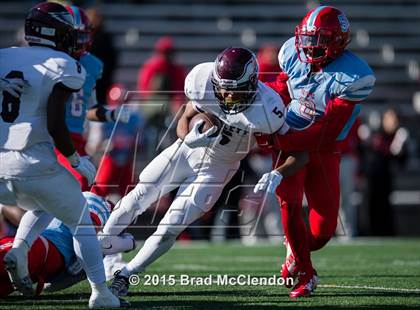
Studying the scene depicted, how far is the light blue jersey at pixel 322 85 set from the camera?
5016 mm

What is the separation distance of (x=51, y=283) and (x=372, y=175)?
6.38 metres

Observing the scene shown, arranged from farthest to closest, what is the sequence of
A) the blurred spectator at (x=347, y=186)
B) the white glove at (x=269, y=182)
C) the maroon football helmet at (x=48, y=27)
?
the blurred spectator at (x=347, y=186) < the white glove at (x=269, y=182) < the maroon football helmet at (x=48, y=27)

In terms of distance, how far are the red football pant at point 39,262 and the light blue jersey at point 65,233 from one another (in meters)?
0.04

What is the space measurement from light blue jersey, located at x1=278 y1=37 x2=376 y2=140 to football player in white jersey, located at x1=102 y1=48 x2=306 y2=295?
208 mm

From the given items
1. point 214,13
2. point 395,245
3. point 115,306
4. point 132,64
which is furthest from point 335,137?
point 214,13

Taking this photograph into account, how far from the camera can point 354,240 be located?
10.1 meters

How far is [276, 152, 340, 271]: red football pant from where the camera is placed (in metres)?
4.98

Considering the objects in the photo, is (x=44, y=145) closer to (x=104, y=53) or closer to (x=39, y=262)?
(x=39, y=262)

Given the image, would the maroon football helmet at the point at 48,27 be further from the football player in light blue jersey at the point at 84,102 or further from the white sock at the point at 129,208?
the football player in light blue jersey at the point at 84,102

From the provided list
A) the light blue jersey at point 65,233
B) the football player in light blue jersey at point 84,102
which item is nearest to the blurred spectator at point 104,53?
the football player in light blue jersey at point 84,102

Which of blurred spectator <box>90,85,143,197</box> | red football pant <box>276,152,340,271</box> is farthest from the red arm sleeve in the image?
blurred spectator <box>90,85,143,197</box>

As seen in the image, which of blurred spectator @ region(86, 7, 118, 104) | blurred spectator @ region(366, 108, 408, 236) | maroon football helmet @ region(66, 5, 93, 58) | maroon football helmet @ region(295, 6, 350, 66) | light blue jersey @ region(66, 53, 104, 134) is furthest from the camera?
blurred spectator @ region(366, 108, 408, 236)

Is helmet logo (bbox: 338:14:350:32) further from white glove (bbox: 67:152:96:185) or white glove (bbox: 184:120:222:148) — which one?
white glove (bbox: 67:152:96:185)

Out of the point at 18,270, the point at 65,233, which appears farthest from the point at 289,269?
the point at 18,270
